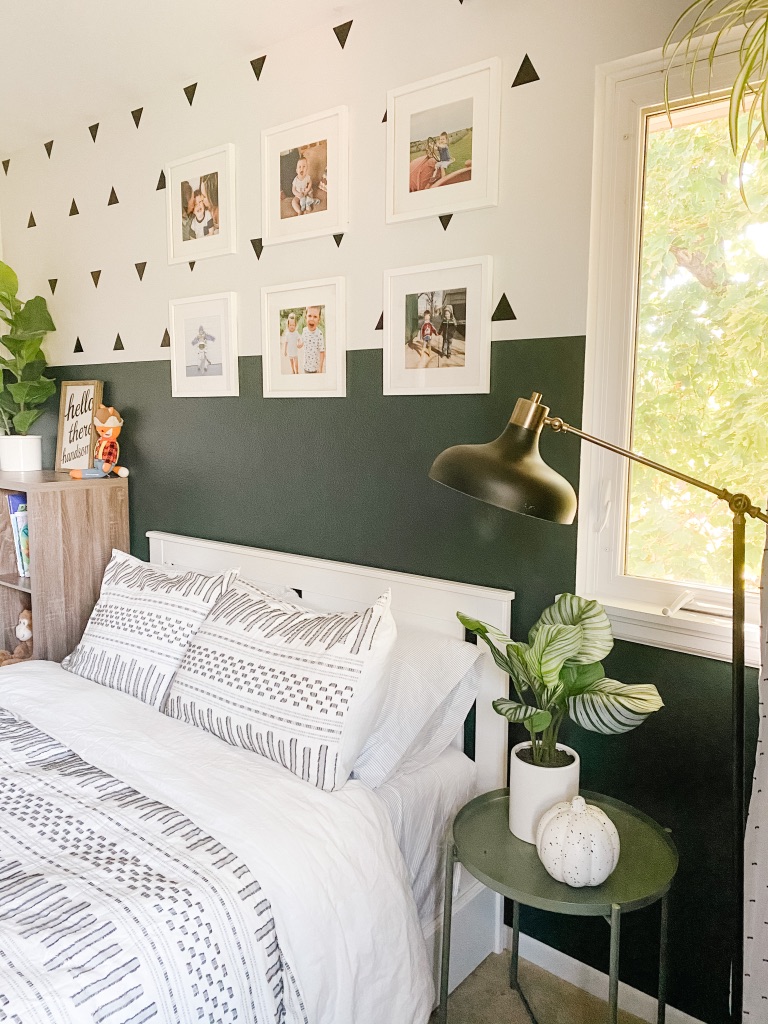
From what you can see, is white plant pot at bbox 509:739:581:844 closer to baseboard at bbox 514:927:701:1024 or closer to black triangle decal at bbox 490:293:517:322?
baseboard at bbox 514:927:701:1024

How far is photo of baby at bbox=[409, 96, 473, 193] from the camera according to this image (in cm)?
185

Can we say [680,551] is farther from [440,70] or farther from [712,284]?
[440,70]

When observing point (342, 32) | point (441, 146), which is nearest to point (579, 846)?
point (441, 146)

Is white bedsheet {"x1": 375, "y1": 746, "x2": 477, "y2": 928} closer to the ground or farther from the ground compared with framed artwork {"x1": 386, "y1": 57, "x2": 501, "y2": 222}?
closer to the ground

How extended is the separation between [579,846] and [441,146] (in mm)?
1624

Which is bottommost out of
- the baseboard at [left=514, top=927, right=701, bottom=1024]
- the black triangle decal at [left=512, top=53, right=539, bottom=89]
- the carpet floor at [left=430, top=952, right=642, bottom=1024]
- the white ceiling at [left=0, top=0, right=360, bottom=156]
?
the carpet floor at [left=430, top=952, right=642, bottom=1024]

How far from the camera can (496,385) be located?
1.87 m

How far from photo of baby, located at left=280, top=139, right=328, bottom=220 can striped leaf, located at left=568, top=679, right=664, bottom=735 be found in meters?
1.49

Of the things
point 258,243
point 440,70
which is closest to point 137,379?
point 258,243

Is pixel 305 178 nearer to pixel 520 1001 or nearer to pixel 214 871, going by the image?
pixel 214 871

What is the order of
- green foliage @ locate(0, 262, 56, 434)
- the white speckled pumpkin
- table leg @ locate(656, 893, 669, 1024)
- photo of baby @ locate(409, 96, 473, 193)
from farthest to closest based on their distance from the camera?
green foliage @ locate(0, 262, 56, 434)
photo of baby @ locate(409, 96, 473, 193)
table leg @ locate(656, 893, 669, 1024)
the white speckled pumpkin

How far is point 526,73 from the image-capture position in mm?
1749

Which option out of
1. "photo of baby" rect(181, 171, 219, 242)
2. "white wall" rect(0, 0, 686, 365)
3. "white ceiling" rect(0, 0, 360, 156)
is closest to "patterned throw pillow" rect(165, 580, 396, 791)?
"white wall" rect(0, 0, 686, 365)

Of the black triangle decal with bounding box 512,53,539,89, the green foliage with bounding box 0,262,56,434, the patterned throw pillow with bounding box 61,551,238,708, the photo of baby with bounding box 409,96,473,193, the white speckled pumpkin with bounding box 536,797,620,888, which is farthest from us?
the green foliage with bounding box 0,262,56,434
